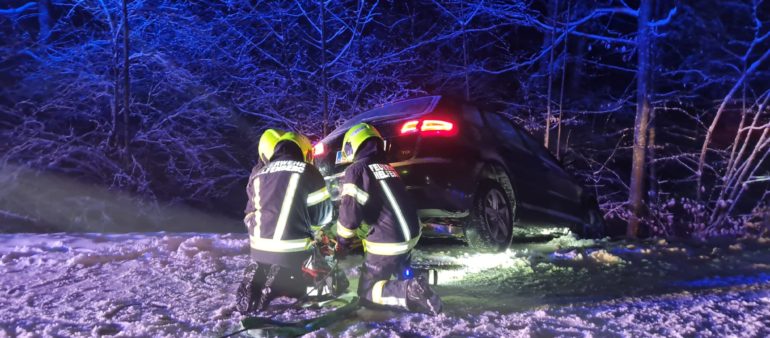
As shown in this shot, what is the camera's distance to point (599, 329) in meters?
3.38

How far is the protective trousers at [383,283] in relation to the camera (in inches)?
148

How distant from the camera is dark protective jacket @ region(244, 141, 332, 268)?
3949 millimetres

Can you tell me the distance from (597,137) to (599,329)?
14861mm

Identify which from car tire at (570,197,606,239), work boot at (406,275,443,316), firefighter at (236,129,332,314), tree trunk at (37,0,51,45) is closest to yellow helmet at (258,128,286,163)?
firefighter at (236,129,332,314)

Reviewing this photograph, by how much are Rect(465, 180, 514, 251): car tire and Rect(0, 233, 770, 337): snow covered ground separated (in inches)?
6.7

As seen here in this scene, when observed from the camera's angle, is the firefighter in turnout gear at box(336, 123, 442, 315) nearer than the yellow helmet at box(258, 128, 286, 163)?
Yes

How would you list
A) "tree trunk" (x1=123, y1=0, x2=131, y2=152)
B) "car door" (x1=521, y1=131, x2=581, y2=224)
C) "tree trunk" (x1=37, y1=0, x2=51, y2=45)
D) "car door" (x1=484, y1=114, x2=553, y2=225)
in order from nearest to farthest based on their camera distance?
"car door" (x1=484, y1=114, x2=553, y2=225) → "car door" (x1=521, y1=131, x2=581, y2=224) → "tree trunk" (x1=123, y1=0, x2=131, y2=152) → "tree trunk" (x1=37, y1=0, x2=51, y2=45)

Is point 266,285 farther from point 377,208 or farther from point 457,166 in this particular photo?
point 457,166

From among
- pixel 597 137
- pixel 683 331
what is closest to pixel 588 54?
pixel 597 137

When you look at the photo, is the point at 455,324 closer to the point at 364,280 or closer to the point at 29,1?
the point at 364,280

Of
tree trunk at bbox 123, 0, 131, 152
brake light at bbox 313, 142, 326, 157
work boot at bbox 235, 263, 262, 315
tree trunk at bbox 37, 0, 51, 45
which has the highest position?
tree trunk at bbox 37, 0, 51, 45

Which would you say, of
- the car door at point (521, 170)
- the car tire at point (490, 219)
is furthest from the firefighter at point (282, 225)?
the car door at point (521, 170)

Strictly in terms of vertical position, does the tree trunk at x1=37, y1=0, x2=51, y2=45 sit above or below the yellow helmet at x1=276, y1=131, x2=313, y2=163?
above

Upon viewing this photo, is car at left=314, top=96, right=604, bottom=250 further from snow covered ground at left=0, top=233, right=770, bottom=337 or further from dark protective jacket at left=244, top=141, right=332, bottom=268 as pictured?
dark protective jacket at left=244, top=141, right=332, bottom=268
